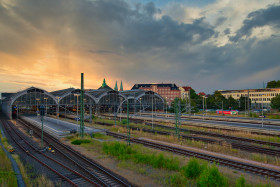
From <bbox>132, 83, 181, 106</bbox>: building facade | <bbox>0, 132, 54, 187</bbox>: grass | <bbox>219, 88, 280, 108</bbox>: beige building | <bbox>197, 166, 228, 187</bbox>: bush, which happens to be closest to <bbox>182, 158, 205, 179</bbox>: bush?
<bbox>197, 166, 228, 187</bbox>: bush

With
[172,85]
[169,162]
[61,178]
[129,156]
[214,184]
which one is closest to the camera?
[214,184]

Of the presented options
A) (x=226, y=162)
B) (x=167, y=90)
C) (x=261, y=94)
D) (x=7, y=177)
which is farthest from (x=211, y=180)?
(x=167, y=90)

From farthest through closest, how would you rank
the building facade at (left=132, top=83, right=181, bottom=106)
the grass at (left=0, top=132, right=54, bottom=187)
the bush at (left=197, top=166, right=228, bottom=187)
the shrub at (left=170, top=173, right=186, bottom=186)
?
the building facade at (left=132, top=83, right=181, bottom=106)
the shrub at (left=170, top=173, right=186, bottom=186)
the bush at (left=197, top=166, right=228, bottom=187)
the grass at (left=0, top=132, right=54, bottom=187)

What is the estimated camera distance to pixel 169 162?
16047 millimetres

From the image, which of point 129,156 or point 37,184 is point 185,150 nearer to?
point 129,156

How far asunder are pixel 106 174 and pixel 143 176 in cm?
299

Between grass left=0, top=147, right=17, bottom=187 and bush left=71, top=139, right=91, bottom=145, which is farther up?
grass left=0, top=147, right=17, bottom=187

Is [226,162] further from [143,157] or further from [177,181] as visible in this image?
[143,157]

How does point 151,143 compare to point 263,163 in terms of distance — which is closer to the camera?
point 263,163

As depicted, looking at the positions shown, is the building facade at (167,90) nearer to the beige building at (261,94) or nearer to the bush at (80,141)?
the beige building at (261,94)

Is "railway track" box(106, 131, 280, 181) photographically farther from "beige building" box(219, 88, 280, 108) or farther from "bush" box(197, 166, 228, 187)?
"beige building" box(219, 88, 280, 108)

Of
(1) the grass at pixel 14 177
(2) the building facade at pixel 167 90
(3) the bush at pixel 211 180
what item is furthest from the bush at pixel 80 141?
(2) the building facade at pixel 167 90

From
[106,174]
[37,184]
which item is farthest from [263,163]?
[37,184]

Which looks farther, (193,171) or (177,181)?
(193,171)
